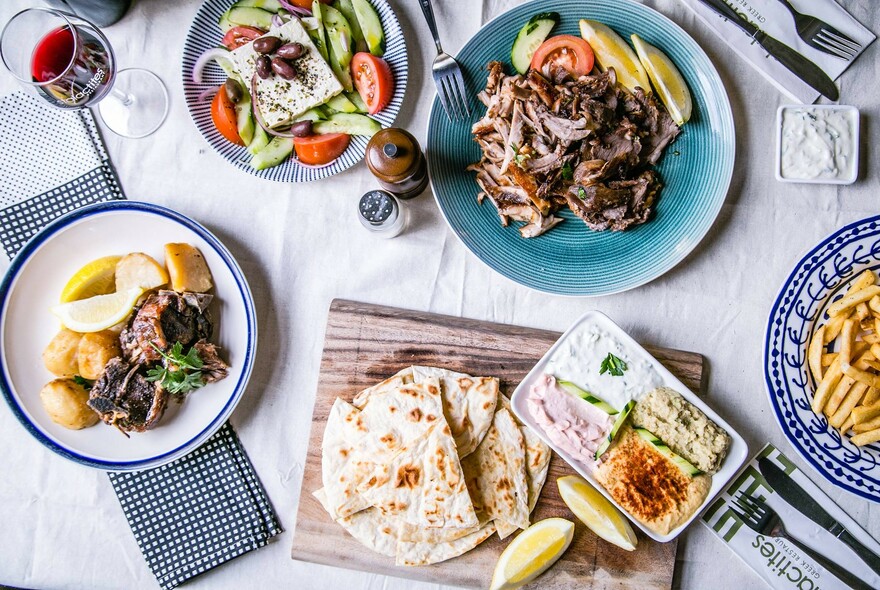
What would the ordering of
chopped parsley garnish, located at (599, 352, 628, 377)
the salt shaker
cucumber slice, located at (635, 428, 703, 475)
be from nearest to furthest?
1. cucumber slice, located at (635, 428, 703, 475)
2. chopped parsley garnish, located at (599, 352, 628, 377)
3. the salt shaker

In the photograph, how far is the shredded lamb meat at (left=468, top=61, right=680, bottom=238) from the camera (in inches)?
98.3

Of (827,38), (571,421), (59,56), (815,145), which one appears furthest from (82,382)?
(827,38)

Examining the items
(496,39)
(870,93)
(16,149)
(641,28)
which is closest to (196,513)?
(16,149)

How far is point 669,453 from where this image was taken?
238 centimetres

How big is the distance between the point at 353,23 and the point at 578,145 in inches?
41.5

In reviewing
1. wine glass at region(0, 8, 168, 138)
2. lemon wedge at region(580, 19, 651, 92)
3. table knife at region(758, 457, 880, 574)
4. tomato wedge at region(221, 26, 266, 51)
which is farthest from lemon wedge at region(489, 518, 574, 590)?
wine glass at region(0, 8, 168, 138)

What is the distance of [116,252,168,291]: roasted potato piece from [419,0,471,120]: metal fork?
1334 millimetres

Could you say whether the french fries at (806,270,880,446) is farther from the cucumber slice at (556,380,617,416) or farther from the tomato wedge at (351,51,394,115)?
the tomato wedge at (351,51,394,115)

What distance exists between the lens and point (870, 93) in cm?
264

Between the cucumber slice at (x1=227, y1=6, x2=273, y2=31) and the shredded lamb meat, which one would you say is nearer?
the shredded lamb meat

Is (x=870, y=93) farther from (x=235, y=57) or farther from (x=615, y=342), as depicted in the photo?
(x=235, y=57)

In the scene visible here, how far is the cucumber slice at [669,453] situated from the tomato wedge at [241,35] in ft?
7.17

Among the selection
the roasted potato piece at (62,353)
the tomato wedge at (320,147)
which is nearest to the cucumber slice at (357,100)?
the tomato wedge at (320,147)

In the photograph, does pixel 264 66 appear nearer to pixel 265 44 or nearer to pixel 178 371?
pixel 265 44
